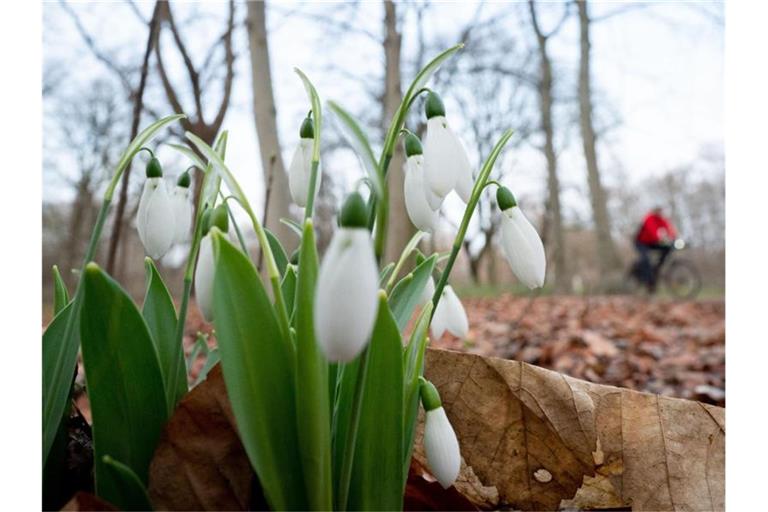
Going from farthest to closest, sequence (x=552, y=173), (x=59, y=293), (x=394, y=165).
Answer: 1. (x=552, y=173)
2. (x=394, y=165)
3. (x=59, y=293)

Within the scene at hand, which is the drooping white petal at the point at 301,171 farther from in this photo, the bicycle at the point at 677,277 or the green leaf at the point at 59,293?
the bicycle at the point at 677,277

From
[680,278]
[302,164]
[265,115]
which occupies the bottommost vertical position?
[680,278]

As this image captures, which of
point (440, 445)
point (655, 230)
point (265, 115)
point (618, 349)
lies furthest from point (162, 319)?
point (655, 230)

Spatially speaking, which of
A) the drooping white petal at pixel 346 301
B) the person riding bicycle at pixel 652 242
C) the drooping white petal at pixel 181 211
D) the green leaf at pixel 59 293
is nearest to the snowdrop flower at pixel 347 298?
the drooping white petal at pixel 346 301

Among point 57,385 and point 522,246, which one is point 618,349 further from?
point 57,385

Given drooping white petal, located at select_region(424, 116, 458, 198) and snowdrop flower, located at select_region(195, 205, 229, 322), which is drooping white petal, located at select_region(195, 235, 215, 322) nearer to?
snowdrop flower, located at select_region(195, 205, 229, 322)

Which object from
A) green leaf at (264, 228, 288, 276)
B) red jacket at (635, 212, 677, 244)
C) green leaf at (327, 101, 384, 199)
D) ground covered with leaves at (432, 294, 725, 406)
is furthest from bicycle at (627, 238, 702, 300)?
green leaf at (327, 101, 384, 199)

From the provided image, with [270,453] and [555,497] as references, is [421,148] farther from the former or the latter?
[555,497]
